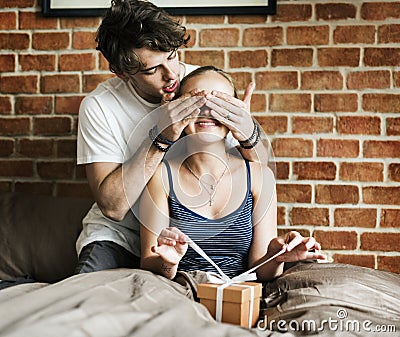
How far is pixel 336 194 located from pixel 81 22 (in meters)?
1.21

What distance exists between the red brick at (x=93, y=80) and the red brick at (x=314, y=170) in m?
0.82

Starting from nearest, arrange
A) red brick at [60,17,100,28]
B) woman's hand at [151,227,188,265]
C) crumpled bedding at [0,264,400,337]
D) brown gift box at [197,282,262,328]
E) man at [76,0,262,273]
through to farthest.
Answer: crumpled bedding at [0,264,400,337] < brown gift box at [197,282,262,328] < woman's hand at [151,227,188,265] < man at [76,0,262,273] < red brick at [60,17,100,28]

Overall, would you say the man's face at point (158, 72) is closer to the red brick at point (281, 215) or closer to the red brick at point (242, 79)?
the red brick at point (242, 79)

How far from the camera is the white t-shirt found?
6.33 feet

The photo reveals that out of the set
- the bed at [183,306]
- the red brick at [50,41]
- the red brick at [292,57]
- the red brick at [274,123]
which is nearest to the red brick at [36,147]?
the red brick at [50,41]

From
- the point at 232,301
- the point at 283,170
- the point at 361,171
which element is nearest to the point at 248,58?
the point at 283,170

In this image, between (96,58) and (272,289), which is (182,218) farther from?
(96,58)

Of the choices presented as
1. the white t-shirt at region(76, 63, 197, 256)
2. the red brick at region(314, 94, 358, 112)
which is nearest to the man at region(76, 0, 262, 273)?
the white t-shirt at region(76, 63, 197, 256)

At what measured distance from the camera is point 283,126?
2.36 m

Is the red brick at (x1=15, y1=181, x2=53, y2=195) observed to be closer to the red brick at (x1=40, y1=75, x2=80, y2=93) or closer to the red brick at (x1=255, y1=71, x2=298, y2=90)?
the red brick at (x1=40, y1=75, x2=80, y2=93)

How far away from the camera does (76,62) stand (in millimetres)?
2488

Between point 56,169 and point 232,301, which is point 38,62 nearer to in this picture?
point 56,169

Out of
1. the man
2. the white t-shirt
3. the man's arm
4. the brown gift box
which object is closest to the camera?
the brown gift box

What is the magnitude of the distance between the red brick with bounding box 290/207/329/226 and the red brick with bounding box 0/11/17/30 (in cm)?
135
